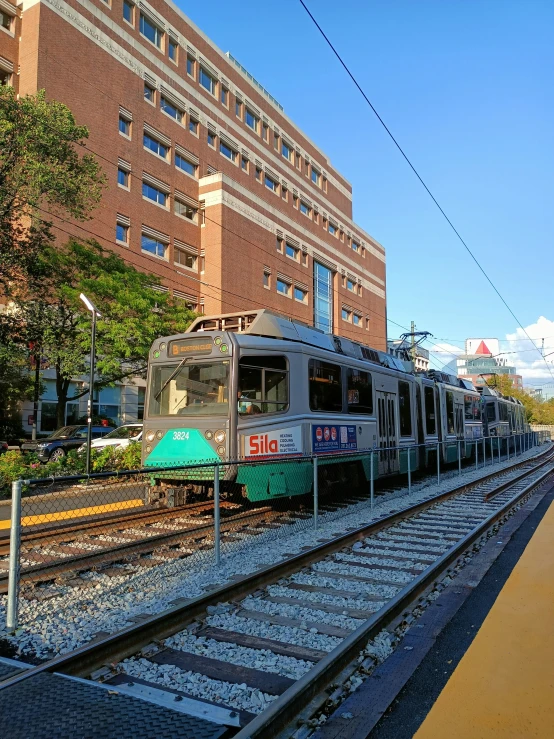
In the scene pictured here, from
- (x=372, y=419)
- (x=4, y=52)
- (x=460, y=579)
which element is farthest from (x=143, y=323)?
(x=4, y=52)

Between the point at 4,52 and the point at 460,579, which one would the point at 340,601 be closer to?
the point at 460,579

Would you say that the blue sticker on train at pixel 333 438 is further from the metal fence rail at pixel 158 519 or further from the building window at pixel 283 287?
the building window at pixel 283 287

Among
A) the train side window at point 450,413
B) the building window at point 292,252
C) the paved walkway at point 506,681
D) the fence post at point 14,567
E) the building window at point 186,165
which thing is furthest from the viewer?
the building window at point 292,252

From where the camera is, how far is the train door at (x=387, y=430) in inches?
526

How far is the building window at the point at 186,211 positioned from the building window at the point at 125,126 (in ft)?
18.5

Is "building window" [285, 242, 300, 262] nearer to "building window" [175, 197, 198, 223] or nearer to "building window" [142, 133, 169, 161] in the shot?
"building window" [175, 197, 198, 223]

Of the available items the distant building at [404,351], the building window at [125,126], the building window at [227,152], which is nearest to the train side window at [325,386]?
the distant building at [404,351]

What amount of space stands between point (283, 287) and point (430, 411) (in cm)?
3520

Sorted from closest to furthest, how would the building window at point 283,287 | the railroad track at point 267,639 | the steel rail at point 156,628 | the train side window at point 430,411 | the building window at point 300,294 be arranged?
1. the railroad track at point 267,639
2. the steel rail at point 156,628
3. the train side window at point 430,411
4. the building window at point 283,287
5. the building window at point 300,294

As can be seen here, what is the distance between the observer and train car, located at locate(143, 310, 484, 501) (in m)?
9.12

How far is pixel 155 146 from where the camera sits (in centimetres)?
4000

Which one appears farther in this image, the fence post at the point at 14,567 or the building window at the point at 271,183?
the building window at the point at 271,183

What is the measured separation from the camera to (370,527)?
8.58 m

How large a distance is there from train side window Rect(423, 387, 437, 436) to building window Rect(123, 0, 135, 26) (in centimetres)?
3478
